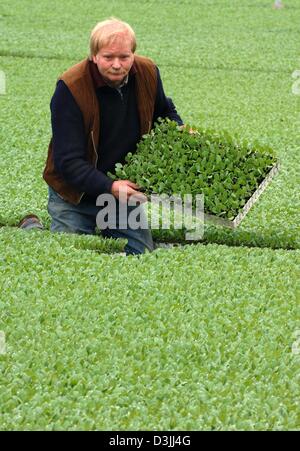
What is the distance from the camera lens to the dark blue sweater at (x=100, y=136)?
5086 mm

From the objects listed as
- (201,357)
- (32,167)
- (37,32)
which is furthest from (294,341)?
(37,32)

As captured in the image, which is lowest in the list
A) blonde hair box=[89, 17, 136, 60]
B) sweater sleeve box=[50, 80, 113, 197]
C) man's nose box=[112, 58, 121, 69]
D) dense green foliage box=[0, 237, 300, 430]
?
dense green foliage box=[0, 237, 300, 430]

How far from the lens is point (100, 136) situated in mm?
5309

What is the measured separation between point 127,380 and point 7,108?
6146 mm

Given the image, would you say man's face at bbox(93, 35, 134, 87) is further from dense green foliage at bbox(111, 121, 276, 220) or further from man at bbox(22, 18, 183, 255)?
dense green foliage at bbox(111, 121, 276, 220)

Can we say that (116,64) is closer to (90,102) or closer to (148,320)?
(90,102)

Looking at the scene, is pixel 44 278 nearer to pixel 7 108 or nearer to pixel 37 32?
pixel 7 108

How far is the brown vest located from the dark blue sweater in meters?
0.03

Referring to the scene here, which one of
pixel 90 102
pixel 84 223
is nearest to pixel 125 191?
pixel 90 102

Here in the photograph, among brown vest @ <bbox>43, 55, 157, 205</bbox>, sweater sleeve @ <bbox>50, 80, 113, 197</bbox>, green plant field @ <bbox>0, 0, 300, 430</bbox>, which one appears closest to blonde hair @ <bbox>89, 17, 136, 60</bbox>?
brown vest @ <bbox>43, 55, 157, 205</bbox>

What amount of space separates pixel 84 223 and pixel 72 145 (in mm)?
665

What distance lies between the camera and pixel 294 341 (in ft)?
14.0

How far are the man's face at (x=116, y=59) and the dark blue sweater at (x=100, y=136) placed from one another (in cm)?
16

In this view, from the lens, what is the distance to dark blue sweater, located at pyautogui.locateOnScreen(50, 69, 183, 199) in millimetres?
5086
